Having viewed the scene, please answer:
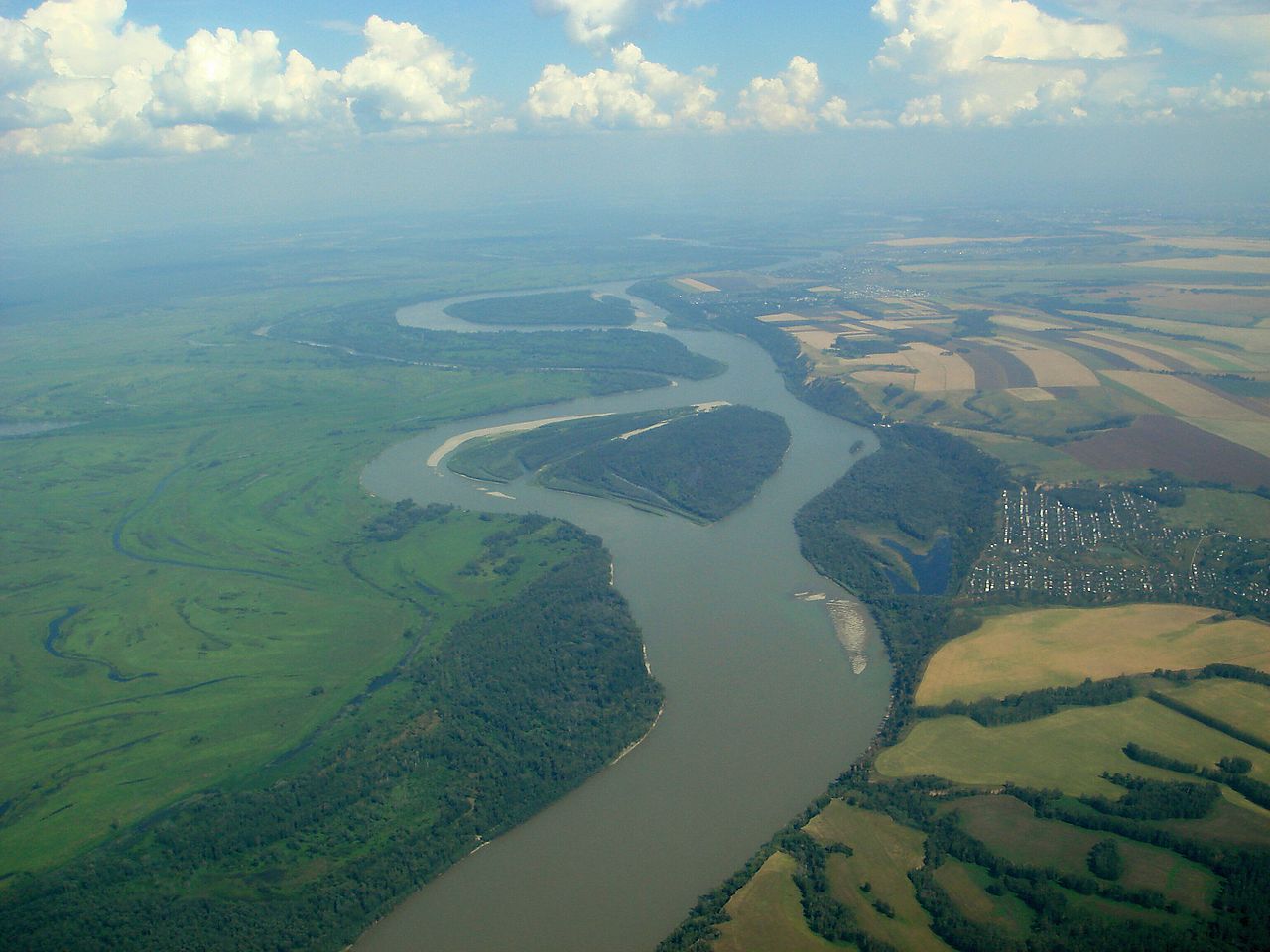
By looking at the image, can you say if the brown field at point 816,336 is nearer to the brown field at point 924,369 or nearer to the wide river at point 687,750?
the brown field at point 924,369

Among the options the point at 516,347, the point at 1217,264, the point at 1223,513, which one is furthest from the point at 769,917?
the point at 1217,264

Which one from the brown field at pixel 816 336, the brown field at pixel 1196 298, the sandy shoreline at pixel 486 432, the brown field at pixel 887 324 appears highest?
the brown field at pixel 1196 298

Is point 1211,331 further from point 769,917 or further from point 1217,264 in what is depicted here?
point 769,917

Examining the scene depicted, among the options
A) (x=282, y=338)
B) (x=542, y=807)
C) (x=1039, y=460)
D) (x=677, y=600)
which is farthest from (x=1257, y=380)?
(x=282, y=338)

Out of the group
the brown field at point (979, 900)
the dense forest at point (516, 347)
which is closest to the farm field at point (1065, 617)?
the brown field at point (979, 900)

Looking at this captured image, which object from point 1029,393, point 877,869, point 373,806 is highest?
point 1029,393

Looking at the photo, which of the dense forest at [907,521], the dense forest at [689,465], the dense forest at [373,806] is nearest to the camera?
the dense forest at [373,806]

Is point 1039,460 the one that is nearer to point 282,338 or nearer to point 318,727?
point 318,727
